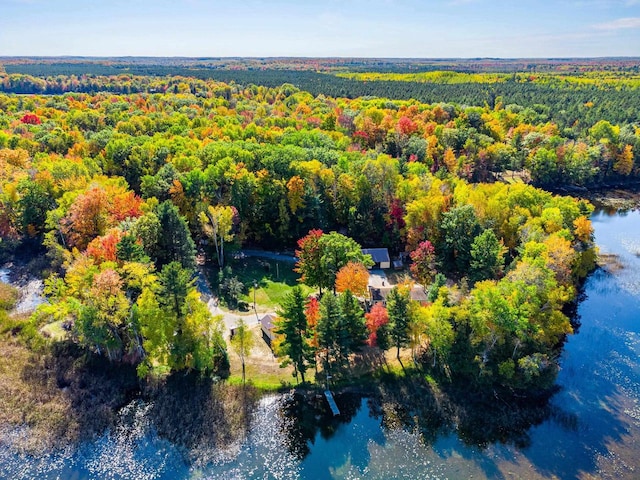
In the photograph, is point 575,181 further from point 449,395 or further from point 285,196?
point 449,395

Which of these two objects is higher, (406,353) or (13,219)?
(13,219)

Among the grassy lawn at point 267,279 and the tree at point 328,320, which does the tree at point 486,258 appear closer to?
the grassy lawn at point 267,279

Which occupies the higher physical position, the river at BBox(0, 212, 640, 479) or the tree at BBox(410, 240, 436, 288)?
the tree at BBox(410, 240, 436, 288)

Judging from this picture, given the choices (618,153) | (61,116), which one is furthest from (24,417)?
(618,153)

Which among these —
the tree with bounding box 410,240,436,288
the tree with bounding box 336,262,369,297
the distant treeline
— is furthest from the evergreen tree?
the distant treeline

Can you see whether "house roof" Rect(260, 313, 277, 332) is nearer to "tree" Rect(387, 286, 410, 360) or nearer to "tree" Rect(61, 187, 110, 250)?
"tree" Rect(387, 286, 410, 360)

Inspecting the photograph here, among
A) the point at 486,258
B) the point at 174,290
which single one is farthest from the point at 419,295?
the point at 174,290

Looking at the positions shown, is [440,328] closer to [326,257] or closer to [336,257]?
[336,257]
